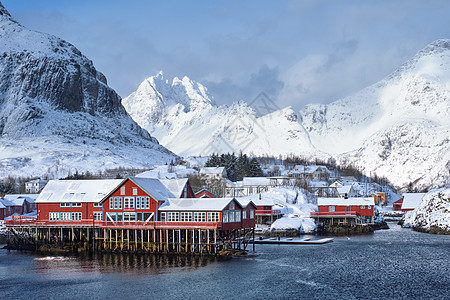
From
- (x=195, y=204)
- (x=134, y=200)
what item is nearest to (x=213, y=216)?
(x=195, y=204)

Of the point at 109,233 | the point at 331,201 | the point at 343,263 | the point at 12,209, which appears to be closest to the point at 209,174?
the point at 331,201

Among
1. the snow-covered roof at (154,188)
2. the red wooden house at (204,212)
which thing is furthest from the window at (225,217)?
the snow-covered roof at (154,188)

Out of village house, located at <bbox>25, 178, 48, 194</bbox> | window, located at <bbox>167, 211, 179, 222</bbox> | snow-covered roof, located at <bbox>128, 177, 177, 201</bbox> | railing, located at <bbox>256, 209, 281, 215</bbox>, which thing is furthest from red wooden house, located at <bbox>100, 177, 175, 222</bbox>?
village house, located at <bbox>25, 178, 48, 194</bbox>

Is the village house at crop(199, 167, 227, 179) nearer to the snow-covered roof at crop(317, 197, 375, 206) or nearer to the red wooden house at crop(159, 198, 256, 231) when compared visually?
the snow-covered roof at crop(317, 197, 375, 206)

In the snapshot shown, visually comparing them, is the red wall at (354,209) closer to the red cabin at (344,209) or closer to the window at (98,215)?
the red cabin at (344,209)

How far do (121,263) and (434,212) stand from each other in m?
70.6

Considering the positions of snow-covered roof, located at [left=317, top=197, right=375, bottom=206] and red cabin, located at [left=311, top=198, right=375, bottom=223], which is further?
snow-covered roof, located at [left=317, top=197, right=375, bottom=206]

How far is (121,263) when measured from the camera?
6594 cm

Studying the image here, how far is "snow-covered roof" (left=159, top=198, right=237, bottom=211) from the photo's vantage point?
70875 mm

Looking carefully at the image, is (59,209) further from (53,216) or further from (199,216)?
(199,216)

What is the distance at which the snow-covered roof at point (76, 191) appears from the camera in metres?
80.9

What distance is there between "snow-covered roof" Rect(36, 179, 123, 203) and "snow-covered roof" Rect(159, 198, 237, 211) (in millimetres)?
9382

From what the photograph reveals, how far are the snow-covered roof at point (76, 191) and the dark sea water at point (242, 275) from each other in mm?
9156

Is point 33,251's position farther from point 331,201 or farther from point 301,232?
point 331,201
